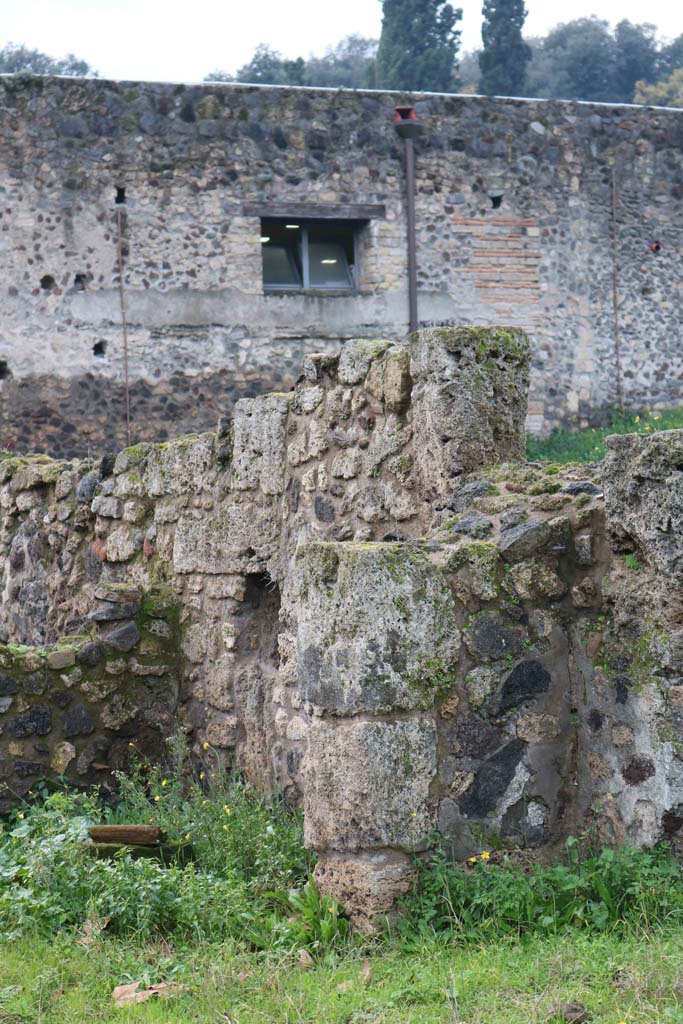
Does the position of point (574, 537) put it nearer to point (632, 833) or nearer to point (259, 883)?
point (632, 833)

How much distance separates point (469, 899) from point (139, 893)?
3.59 feet

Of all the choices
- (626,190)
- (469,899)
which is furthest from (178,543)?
(626,190)

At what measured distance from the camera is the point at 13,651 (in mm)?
5973

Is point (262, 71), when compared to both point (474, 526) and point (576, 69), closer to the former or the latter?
point (576, 69)

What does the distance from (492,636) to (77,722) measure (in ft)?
8.79

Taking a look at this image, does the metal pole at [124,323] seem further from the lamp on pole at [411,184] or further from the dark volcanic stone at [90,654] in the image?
the dark volcanic stone at [90,654]

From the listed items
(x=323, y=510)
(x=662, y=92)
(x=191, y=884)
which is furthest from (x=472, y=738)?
(x=662, y=92)

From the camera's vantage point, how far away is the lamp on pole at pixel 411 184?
1534 cm

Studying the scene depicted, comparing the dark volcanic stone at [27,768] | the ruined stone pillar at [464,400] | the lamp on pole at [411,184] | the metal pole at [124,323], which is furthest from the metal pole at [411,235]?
the ruined stone pillar at [464,400]

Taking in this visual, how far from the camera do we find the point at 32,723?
595 centimetres

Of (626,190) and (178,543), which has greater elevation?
(626,190)

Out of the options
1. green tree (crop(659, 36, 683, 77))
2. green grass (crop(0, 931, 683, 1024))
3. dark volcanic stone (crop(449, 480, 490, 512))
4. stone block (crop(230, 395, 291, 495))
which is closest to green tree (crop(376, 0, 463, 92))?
green tree (crop(659, 36, 683, 77))

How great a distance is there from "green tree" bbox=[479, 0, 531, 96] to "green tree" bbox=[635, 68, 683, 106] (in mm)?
7387

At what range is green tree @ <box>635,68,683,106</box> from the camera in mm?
36062
